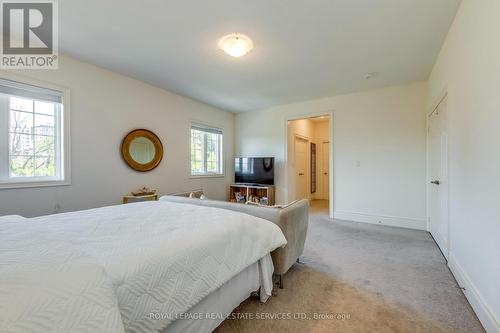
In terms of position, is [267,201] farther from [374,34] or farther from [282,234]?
[374,34]

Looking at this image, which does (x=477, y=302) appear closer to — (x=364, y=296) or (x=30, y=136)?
(x=364, y=296)

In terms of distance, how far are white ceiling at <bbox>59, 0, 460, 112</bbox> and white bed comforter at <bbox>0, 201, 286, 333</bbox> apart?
6.21 feet

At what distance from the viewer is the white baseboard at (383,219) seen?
3.65m

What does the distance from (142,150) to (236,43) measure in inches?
95.0

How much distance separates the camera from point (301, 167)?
5.91 meters

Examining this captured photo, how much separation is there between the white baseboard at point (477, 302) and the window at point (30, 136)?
432 cm

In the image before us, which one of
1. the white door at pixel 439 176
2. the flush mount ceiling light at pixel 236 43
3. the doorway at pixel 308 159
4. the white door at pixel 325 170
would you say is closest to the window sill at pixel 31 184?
the flush mount ceiling light at pixel 236 43

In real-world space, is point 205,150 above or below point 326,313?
above

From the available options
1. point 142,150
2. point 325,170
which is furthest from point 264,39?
point 325,170

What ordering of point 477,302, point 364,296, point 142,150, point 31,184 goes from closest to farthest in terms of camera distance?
point 477,302 → point 364,296 → point 31,184 → point 142,150

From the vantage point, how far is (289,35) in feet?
7.88

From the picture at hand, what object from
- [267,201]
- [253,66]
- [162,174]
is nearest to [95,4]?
[253,66]

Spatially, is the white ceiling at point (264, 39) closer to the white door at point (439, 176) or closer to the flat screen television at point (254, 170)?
the white door at point (439, 176)

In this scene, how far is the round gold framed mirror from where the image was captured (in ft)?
11.4
